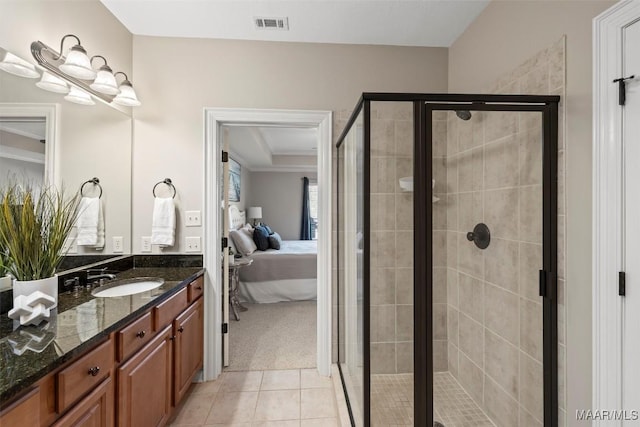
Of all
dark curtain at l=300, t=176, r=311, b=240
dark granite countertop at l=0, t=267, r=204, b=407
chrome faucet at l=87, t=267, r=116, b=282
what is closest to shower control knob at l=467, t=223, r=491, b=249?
dark granite countertop at l=0, t=267, r=204, b=407

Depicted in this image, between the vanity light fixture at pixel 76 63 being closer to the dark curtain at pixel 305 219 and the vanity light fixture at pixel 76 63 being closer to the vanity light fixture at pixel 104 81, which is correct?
the vanity light fixture at pixel 104 81

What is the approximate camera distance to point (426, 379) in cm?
141

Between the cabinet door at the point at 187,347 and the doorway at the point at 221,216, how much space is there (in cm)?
12

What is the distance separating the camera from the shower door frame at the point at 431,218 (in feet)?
4.52

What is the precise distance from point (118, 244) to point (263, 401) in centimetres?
152

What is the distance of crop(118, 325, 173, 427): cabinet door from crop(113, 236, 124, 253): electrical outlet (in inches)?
32.3

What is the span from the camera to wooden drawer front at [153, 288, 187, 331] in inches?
61.4

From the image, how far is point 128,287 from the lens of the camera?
73.3 inches

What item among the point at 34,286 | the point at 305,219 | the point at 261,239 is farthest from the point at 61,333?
the point at 305,219

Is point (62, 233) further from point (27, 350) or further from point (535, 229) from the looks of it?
point (535, 229)
